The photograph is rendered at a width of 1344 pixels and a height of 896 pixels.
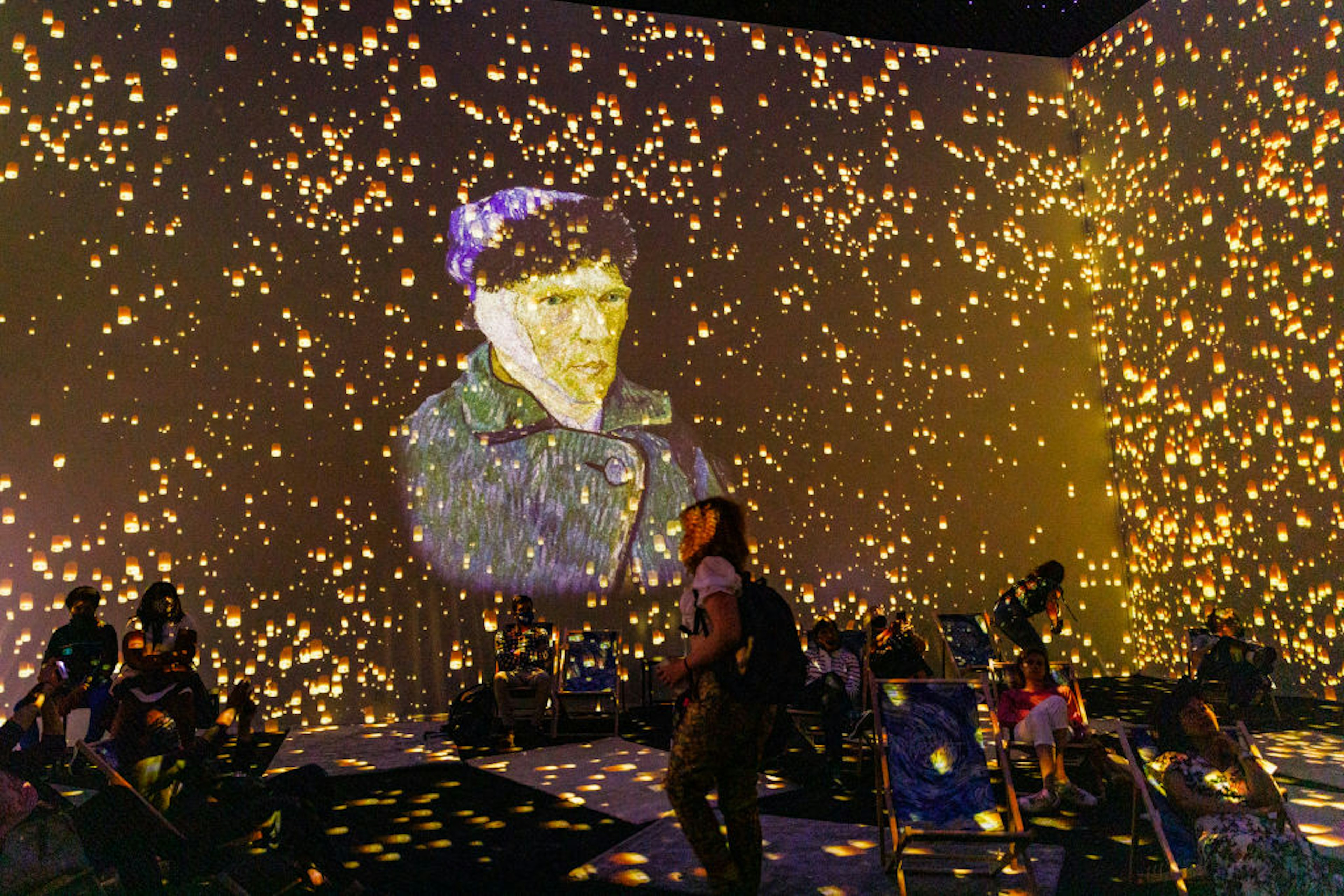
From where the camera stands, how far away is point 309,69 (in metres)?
6.93

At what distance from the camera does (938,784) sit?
3287mm

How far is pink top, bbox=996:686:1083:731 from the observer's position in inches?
170

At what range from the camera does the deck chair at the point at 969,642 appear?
20.2 ft

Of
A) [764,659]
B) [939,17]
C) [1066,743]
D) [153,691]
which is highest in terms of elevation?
[939,17]

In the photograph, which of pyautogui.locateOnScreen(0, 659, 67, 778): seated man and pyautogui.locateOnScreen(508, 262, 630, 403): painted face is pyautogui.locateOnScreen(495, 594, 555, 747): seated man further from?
pyautogui.locateOnScreen(0, 659, 67, 778): seated man

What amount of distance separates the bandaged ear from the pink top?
2246 millimetres

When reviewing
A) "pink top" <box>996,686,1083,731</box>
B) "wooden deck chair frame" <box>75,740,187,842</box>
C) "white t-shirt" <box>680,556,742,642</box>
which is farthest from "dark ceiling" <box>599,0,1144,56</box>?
"wooden deck chair frame" <box>75,740,187,842</box>

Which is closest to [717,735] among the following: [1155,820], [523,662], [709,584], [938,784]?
[709,584]

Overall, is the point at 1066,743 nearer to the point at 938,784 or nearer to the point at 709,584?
the point at 938,784

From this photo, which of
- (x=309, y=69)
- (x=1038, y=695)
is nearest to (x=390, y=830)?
(x=1038, y=695)

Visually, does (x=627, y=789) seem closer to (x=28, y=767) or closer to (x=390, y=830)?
(x=390, y=830)

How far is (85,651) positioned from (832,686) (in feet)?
12.5

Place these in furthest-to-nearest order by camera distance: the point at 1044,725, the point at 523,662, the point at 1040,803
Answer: the point at 523,662 < the point at 1044,725 < the point at 1040,803

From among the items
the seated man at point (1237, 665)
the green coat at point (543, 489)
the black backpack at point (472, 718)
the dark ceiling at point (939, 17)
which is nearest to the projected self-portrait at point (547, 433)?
the green coat at point (543, 489)
